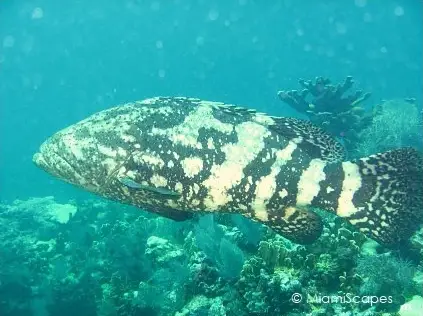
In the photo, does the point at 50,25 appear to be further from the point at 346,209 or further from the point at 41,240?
the point at 346,209

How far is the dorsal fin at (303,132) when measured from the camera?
4.52 metres

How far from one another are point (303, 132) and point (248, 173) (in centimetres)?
94

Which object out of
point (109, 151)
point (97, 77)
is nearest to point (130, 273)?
point (109, 151)

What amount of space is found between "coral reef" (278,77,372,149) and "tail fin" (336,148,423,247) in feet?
23.7

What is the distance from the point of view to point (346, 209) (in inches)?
170

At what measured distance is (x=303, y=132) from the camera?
4617mm

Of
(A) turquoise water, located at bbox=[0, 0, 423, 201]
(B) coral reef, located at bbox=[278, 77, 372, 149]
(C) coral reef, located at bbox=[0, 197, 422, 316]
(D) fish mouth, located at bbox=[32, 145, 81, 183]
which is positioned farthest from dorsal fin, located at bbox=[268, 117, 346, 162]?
(A) turquoise water, located at bbox=[0, 0, 423, 201]

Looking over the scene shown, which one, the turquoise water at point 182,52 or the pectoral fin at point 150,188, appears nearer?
the pectoral fin at point 150,188

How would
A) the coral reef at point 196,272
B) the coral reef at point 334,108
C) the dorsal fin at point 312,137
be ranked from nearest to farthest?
the dorsal fin at point 312,137
the coral reef at point 196,272
the coral reef at point 334,108

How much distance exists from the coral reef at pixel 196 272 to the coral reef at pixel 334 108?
460 centimetres

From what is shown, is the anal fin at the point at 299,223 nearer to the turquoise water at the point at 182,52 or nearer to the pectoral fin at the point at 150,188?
the pectoral fin at the point at 150,188

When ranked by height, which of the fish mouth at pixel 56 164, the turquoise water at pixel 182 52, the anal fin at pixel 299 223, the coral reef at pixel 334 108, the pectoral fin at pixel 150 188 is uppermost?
the turquoise water at pixel 182 52

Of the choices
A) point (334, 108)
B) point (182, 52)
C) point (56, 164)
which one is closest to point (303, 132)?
point (56, 164)

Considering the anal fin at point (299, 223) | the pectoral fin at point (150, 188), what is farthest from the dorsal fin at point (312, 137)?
the pectoral fin at point (150, 188)
